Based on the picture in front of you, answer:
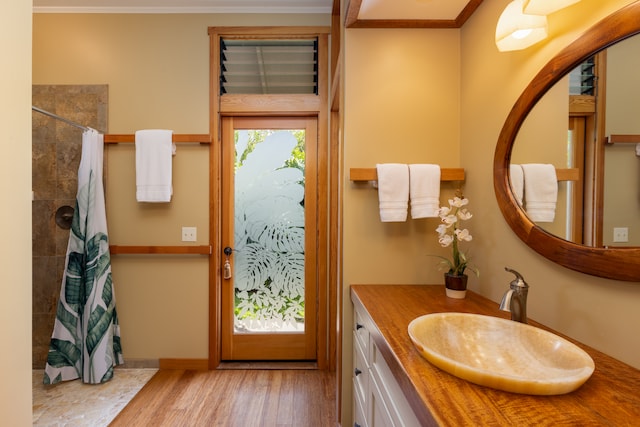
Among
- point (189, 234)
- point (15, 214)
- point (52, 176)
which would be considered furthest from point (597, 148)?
point (52, 176)

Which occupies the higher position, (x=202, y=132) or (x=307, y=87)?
(x=307, y=87)

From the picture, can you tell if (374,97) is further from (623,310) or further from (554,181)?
(623,310)

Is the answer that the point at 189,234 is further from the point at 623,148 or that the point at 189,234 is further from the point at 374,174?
the point at 623,148

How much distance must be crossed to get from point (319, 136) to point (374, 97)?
38.1 inches

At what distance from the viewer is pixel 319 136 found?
2557 millimetres

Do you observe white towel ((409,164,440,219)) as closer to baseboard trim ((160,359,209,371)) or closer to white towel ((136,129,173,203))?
white towel ((136,129,173,203))

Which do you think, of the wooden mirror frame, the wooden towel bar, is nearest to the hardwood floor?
the wooden mirror frame

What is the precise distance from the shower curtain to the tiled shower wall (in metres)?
0.30

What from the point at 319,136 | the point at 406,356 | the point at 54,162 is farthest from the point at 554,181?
the point at 54,162

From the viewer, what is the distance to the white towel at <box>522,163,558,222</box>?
3.33 feet

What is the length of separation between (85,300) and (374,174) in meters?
2.25

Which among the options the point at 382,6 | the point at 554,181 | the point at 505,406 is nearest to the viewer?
the point at 505,406

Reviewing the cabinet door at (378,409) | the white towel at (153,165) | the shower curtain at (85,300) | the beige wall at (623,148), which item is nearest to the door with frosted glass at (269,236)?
the white towel at (153,165)

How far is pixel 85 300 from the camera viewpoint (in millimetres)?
2258
